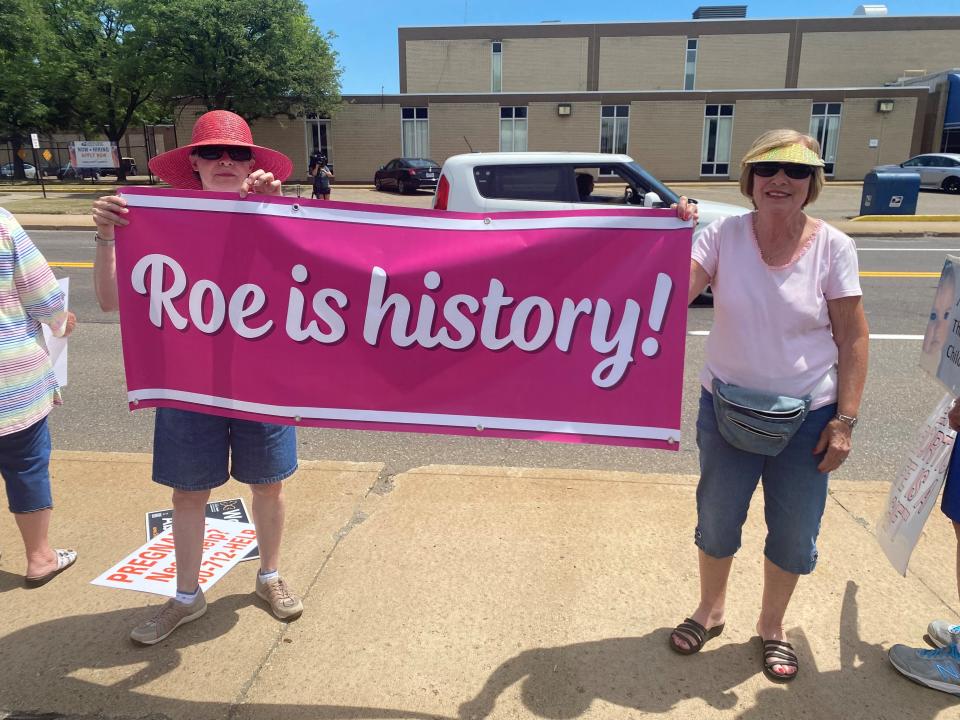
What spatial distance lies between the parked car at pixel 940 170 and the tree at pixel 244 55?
22.6 meters

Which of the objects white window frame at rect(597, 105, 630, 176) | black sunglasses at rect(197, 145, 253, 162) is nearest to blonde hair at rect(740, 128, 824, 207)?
black sunglasses at rect(197, 145, 253, 162)

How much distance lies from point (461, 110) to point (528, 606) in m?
32.9

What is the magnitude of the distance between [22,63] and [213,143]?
42655 millimetres

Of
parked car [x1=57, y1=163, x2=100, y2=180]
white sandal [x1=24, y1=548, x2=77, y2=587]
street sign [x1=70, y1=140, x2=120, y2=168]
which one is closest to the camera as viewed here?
white sandal [x1=24, y1=548, x2=77, y2=587]

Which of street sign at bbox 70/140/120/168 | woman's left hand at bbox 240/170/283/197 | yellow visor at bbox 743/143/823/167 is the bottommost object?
woman's left hand at bbox 240/170/283/197

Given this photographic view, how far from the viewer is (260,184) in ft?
8.01

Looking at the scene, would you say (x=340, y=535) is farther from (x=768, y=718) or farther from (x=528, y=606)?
(x=768, y=718)

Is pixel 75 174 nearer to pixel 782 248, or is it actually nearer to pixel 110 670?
pixel 110 670

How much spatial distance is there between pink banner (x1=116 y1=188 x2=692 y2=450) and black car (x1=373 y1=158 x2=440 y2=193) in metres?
23.4

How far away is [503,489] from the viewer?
143 inches

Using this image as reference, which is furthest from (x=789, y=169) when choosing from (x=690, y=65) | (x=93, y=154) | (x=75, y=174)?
(x=75, y=174)

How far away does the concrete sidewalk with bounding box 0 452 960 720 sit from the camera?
2.27 m

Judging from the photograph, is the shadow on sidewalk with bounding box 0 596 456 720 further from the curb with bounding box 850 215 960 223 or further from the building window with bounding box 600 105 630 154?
the building window with bounding box 600 105 630 154

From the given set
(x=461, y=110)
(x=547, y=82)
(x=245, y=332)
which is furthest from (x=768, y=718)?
(x=547, y=82)
